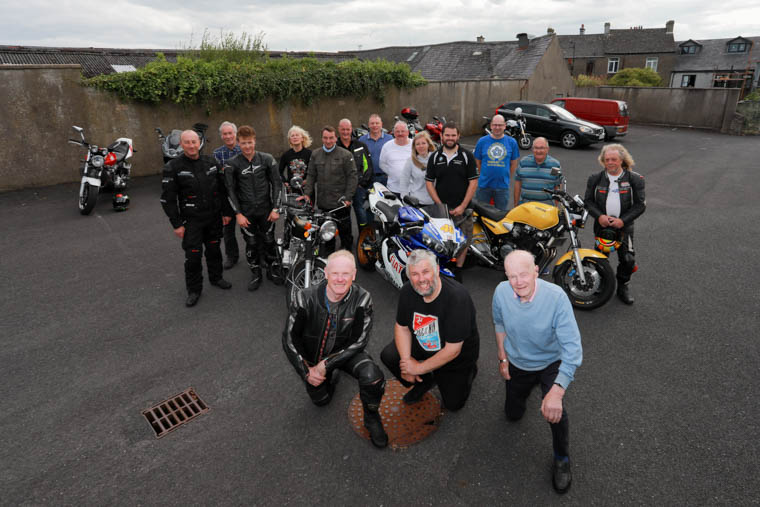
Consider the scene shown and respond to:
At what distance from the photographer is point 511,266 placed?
2.77m

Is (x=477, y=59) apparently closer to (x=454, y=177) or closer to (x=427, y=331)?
(x=454, y=177)

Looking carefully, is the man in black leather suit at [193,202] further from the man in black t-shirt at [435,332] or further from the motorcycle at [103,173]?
the motorcycle at [103,173]

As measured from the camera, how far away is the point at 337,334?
3223mm

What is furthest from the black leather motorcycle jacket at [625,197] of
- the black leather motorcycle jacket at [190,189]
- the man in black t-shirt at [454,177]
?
the black leather motorcycle jacket at [190,189]

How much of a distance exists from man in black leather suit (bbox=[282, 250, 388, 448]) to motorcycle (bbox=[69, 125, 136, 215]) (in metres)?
7.03

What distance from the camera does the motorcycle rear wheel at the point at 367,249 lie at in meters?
6.12

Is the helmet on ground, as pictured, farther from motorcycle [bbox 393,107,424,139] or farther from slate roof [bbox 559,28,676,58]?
slate roof [bbox 559,28,676,58]

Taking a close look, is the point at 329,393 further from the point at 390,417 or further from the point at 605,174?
the point at 605,174

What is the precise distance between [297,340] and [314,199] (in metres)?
3.35

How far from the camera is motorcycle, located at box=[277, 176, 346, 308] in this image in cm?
471

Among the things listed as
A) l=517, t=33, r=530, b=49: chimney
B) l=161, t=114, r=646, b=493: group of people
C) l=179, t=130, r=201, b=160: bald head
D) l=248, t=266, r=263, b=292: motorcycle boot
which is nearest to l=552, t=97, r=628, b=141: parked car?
l=517, t=33, r=530, b=49: chimney

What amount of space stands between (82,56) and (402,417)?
27029mm

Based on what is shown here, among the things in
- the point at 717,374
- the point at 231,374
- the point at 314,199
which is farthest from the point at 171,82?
the point at 717,374

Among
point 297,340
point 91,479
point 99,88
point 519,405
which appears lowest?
point 91,479
